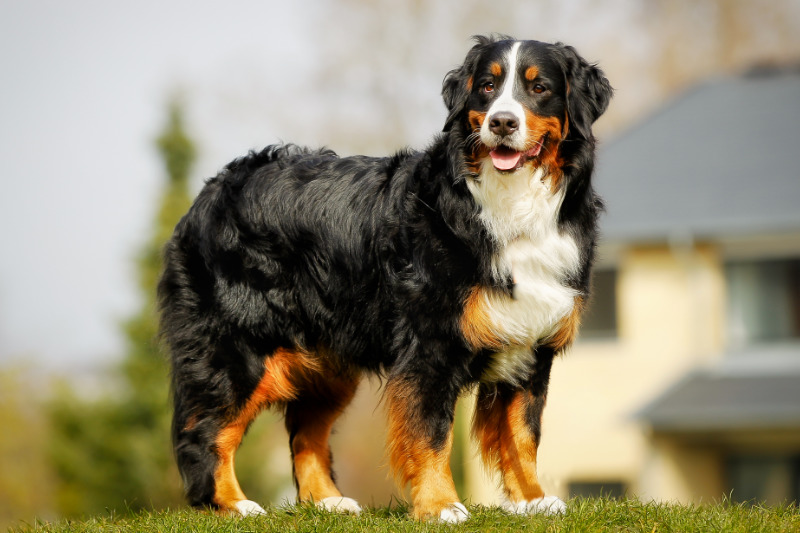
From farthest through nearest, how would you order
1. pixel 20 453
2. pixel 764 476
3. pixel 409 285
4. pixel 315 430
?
pixel 20 453
pixel 764 476
pixel 315 430
pixel 409 285

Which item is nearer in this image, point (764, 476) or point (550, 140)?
point (550, 140)

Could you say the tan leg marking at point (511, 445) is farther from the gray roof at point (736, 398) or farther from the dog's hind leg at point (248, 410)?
the gray roof at point (736, 398)

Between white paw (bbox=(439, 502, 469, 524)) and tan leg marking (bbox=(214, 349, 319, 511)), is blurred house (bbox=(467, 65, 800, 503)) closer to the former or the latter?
tan leg marking (bbox=(214, 349, 319, 511))

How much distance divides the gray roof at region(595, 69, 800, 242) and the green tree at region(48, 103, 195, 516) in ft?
27.9

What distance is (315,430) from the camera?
6348 millimetres

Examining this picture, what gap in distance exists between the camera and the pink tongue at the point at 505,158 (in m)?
5.11

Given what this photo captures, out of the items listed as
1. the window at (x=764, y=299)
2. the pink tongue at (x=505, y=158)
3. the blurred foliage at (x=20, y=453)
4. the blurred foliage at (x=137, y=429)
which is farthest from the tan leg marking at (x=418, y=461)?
the blurred foliage at (x=20, y=453)

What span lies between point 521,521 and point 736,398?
43.5 ft

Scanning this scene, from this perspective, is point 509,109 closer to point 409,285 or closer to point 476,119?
point 476,119

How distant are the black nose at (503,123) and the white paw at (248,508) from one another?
2374 mm

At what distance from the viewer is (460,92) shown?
546cm

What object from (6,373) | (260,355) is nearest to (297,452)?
(260,355)

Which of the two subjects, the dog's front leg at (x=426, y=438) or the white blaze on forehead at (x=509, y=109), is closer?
the white blaze on forehead at (x=509, y=109)

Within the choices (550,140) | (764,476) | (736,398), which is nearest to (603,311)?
(736,398)
